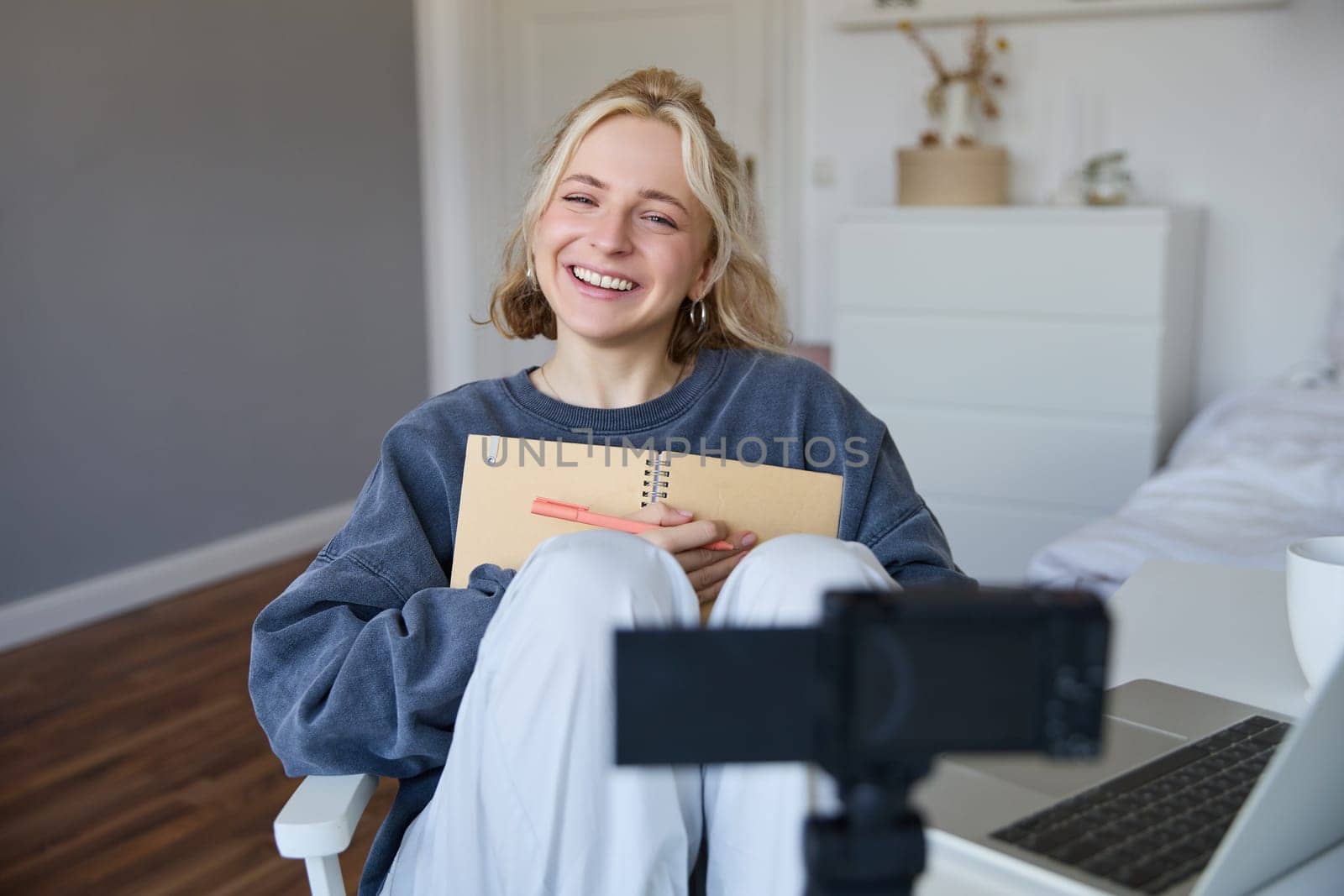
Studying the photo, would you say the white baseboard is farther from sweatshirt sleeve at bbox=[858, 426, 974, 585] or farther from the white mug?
the white mug

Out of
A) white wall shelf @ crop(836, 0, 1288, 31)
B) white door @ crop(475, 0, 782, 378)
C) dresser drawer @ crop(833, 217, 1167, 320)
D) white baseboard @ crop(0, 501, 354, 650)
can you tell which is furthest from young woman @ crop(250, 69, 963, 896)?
white door @ crop(475, 0, 782, 378)

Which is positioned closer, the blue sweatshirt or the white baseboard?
the blue sweatshirt

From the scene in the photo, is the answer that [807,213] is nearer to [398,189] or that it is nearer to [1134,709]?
[398,189]

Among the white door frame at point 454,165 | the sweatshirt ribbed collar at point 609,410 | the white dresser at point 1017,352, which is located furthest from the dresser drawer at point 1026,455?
the sweatshirt ribbed collar at point 609,410

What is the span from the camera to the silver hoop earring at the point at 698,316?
1417 mm

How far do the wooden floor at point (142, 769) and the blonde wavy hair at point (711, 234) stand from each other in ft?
3.26

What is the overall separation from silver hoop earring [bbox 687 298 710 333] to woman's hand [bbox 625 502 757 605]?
0.36m

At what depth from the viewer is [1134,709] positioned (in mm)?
836

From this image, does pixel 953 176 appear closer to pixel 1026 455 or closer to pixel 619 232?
pixel 1026 455

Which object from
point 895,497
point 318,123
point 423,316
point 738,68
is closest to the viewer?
point 895,497

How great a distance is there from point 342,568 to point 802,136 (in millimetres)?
3019

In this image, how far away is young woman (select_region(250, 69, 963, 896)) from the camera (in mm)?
751

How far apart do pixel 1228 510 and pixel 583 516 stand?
50.4 inches

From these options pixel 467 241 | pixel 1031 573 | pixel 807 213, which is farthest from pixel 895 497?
pixel 467 241
